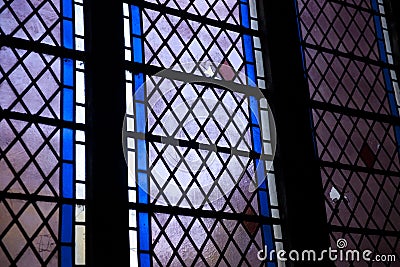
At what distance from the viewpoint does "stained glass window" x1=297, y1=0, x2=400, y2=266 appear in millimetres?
5992

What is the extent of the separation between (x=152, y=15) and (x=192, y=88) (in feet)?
2.04

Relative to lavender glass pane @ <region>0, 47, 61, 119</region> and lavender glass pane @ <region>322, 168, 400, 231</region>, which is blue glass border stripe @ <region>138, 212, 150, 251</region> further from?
lavender glass pane @ <region>322, 168, 400, 231</region>

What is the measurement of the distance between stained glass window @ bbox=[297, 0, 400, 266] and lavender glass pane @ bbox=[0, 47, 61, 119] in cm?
216

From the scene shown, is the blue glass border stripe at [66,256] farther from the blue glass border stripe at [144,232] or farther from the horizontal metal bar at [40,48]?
the horizontal metal bar at [40,48]

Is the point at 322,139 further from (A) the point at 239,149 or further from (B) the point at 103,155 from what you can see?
(B) the point at 103,155

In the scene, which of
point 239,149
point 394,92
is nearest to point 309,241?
point 239,149

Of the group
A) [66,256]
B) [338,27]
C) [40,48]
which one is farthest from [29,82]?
[338,27]

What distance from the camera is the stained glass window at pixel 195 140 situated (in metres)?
5.08

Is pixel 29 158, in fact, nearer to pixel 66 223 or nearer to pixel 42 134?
pixel 42 134

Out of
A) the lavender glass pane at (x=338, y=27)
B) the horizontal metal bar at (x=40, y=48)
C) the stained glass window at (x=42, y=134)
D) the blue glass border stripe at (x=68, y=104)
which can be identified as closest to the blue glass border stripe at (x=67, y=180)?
the stained glass window at (x=42, y=134)

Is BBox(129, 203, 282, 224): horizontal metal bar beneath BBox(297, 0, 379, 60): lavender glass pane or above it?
beneath

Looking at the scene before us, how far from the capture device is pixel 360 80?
21.5 feet

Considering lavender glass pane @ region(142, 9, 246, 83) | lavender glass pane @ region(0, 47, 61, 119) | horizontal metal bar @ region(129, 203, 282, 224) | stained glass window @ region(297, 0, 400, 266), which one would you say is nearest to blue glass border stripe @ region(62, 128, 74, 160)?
lavender glass pane @ region(0, 47, 61, 119)

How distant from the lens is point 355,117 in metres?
6.38
